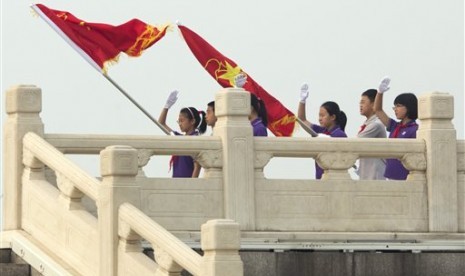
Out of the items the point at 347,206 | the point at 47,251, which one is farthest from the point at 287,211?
the point at 47,251

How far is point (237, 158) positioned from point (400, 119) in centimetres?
227

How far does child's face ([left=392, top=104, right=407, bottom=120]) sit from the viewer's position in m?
20.4

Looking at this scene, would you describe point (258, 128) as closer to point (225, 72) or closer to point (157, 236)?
point (225, 72)

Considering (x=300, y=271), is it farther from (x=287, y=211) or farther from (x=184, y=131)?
(x=184, y=131)

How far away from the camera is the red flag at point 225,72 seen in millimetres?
21828

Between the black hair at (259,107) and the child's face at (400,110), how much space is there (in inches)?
58.5

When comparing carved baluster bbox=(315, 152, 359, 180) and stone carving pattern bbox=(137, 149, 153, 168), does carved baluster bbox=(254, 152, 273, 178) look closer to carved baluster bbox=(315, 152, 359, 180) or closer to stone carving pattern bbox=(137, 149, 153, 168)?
carved baluster bbox=(315, 152, 359, 180)

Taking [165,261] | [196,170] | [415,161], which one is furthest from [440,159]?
[165,261]

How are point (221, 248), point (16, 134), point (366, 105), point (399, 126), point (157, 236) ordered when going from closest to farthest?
point (221, 248)
point (157, 236)
point (16, 134)
point (366, 105)
point (399, 126)

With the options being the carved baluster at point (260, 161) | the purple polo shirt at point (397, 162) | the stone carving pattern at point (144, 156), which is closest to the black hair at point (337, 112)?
the purple polo shirt at point (397, 162)

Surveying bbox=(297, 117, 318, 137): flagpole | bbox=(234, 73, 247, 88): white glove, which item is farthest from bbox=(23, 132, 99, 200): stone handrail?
bbox=(297, 117, 318, 137): flagpole

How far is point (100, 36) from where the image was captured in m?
21.7

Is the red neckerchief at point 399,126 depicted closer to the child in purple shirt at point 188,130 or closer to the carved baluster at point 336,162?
the carved baluster at point 336,162

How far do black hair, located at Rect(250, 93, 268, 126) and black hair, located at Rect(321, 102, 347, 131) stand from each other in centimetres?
69
